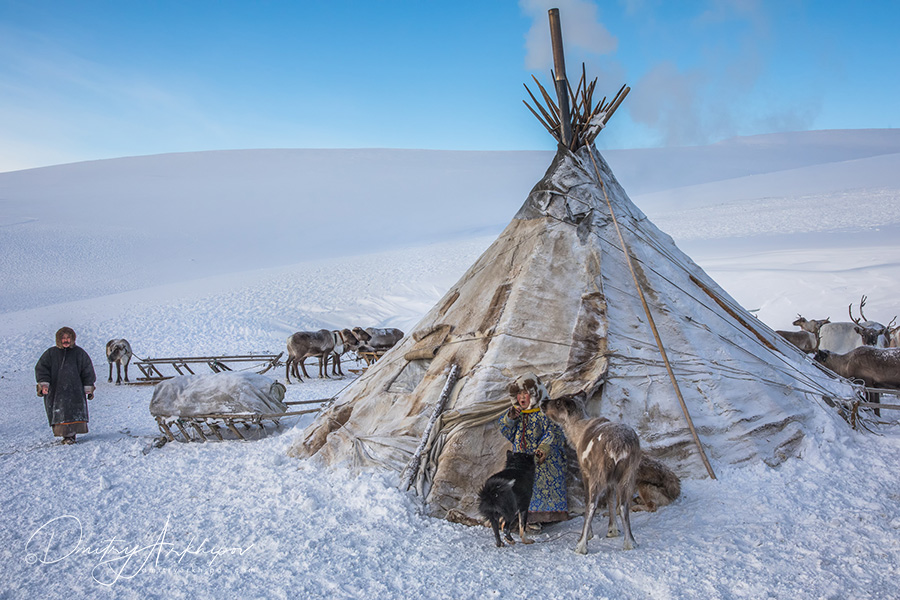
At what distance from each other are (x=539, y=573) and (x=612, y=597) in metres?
0.50

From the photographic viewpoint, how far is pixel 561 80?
6.84 meters

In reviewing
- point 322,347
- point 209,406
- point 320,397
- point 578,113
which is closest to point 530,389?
point 578,113

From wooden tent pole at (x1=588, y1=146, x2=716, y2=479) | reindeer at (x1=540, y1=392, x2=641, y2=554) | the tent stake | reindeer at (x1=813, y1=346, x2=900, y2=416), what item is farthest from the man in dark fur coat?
reindeer at (x1=813, y1=346, x2=900, y2=416)

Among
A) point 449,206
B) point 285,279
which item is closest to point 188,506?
point 285,279

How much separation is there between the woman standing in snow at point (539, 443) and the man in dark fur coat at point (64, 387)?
6.10 meters

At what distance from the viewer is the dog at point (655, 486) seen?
453 cm

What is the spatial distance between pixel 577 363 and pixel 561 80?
141 inches

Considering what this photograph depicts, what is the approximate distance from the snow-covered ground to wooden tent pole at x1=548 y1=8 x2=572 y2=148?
13.6 feet

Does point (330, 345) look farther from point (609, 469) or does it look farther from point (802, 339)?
point (609, 469)

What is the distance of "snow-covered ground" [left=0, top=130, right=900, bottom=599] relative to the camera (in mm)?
3705

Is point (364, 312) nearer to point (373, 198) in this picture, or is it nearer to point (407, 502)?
point (407, 502)

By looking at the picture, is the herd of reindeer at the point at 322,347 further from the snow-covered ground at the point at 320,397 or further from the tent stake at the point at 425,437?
the tent stake at the point at 425,437

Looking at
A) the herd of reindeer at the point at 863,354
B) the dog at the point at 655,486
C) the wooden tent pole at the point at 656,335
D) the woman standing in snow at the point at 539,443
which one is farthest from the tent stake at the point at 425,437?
the herd of reindeer at the point at 863,354

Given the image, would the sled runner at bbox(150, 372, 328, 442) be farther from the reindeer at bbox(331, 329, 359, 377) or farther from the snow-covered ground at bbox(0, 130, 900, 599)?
the reindeer at bbox(331, 329, 359, 377)
